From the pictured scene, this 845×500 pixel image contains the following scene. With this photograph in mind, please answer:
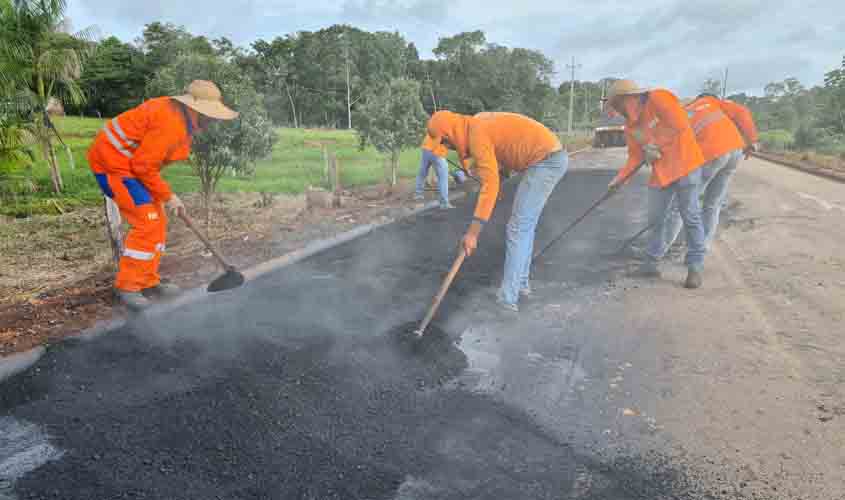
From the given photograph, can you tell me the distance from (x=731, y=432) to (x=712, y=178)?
3.27 metres

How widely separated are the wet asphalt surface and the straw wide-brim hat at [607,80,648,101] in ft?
5.52

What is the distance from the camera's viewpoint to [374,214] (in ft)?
25.5

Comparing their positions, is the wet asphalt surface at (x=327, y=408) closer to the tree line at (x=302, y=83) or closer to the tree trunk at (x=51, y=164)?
the tree line at (x=302, y=83)

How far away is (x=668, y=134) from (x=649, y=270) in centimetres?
121

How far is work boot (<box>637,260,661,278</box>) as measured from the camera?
4.57m

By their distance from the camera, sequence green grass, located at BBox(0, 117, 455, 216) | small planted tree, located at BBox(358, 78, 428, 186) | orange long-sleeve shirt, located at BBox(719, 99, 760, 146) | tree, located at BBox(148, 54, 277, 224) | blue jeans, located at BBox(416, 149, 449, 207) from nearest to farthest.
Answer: orange long-sleeve shirt, located at BBox(719, 99, 760, 146)
tree, located at BBox(148, 54, 277, 224)
blue jeans, located at BBox(416, 149, 449, 207)
green grass, located at BBox(0, 117, 455, 216)
small planted tree, located at BBox(358, 78, 428, 186)

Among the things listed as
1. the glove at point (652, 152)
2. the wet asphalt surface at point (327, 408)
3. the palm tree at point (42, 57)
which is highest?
the palm tree at point (42, 57)

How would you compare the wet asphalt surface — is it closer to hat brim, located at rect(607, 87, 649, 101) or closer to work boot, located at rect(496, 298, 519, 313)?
work boot, located at rect(496, 298, 519, 313)

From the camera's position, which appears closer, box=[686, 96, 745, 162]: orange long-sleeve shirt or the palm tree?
box=[686, 96, 745, 162]: orange long-sleeve shirt

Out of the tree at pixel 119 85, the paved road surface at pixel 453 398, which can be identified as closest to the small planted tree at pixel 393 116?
the paved road surface at pixel 453 398

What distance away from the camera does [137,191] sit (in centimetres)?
371

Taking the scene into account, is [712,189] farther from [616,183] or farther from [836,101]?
[836,101]

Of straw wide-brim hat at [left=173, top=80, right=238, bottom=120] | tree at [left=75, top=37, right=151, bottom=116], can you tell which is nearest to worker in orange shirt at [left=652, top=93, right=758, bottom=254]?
straw wide-brim hat at [left=173, top=80, right=238, bottom=120]

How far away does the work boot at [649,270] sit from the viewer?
15.0 feet
